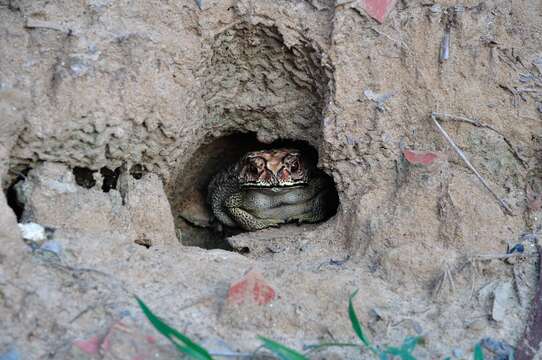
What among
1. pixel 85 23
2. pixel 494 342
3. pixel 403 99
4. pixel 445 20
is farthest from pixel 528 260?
pixel 85 23

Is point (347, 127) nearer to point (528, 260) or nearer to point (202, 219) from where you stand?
point (528, 260)

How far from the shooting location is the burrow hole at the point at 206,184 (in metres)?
5.88

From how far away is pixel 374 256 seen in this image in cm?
376

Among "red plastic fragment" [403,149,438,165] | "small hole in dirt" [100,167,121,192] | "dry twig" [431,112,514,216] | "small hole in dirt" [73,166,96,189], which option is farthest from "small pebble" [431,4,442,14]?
"small hole in dirt" [73,166,96,189]

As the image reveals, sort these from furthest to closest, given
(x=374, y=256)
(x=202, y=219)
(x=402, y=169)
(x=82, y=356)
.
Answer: (x=202, y=219)
(x=402, y=169)
(x=374, y=256)
(x=82, y=356)

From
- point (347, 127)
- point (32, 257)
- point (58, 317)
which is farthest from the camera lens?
point (347, 127)

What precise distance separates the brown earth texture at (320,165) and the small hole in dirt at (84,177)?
0.8 inches

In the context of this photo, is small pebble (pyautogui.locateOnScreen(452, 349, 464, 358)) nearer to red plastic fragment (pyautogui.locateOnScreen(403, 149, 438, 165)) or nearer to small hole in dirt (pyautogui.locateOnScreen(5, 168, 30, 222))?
red plastic fragment (pyautogui.locateOnScreen(403, 149, 438, 165))

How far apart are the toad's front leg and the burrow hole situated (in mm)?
232

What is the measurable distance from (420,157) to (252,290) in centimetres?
144

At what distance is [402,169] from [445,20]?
0.97 metres

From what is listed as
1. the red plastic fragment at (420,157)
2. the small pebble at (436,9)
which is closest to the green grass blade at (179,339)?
the red plastic fragment at (420,157)

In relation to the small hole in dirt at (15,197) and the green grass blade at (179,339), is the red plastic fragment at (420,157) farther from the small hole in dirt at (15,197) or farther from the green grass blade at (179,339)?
the small hole in dirt at (15,197)

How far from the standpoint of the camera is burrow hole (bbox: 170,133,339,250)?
5.88m
